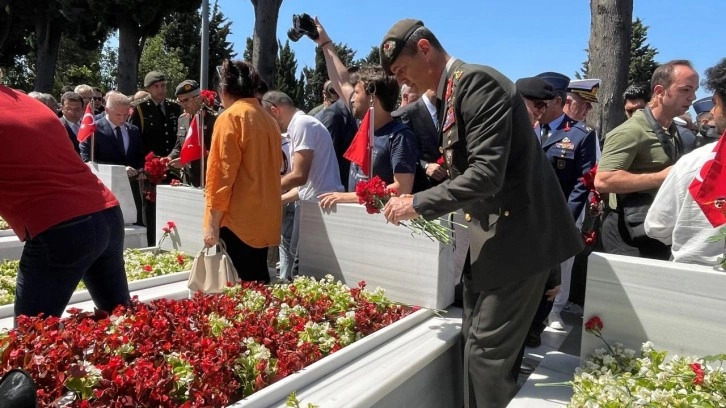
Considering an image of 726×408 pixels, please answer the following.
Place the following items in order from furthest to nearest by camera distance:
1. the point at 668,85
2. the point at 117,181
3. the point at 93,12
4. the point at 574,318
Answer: the point at 93,12 < the point at 117,181 < the point at 574,318 < the point at 668,85

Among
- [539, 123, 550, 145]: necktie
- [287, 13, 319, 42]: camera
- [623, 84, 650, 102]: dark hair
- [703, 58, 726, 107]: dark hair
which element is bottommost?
[539, 123, 550, 145]: necktie

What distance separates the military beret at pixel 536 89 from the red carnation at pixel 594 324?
186 centimetres

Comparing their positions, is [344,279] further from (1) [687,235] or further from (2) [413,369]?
(1) [687,235]

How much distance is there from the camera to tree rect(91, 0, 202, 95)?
70.4ft

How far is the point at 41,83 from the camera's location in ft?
89.2

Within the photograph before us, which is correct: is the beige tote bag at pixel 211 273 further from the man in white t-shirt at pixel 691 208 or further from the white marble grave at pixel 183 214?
the man in white t-shirt at pixel 691 208

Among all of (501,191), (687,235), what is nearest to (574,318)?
(687,235)

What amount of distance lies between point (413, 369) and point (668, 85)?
86.9 inches

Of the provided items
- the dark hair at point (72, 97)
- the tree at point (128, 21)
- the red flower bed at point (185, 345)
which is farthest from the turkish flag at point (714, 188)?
the tree at point (128, 21)

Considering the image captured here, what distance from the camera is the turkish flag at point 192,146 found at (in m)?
4.95

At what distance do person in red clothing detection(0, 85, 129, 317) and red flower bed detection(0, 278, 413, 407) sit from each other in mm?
201

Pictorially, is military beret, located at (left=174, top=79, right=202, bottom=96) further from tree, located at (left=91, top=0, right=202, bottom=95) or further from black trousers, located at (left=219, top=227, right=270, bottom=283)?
tree, located at (left=91, top=0, right=202, bottom=95)

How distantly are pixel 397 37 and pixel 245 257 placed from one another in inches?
73.0

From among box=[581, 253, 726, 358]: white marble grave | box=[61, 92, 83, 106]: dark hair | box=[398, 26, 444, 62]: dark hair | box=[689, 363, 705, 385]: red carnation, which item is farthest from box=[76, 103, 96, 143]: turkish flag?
Answer: box=[689, 363, 705, 385]: red carnation
